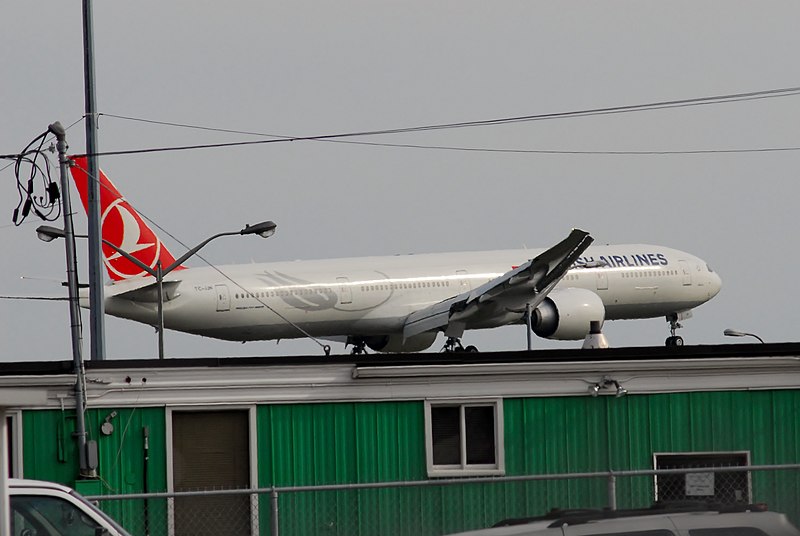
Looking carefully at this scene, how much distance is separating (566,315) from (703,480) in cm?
2099

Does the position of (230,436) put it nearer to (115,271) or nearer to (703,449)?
(703,449)

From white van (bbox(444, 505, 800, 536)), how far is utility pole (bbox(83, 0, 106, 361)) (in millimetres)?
17396

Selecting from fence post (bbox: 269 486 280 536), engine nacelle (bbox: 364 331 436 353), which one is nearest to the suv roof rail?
fence post (bbox: 269 486 280 536)

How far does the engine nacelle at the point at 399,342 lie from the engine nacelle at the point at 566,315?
24.6 feet

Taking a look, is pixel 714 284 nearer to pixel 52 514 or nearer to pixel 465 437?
pixel 465 437

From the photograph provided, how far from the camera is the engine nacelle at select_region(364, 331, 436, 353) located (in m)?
48.5

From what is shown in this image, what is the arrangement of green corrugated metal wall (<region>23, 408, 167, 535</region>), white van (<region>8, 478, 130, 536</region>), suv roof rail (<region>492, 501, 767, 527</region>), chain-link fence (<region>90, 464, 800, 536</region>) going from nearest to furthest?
1. white van (<region>8, 478, 130, 536</region>)
2. suv roof rail (<region>492, 501, 767, 527</region>)
3. chain-link fence (<region>90, 464, 800, 536</region>)
4. green corrugated metal wall (<region>23, 408, 167, 535</region>)

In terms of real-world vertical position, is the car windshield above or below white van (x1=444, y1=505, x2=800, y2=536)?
above

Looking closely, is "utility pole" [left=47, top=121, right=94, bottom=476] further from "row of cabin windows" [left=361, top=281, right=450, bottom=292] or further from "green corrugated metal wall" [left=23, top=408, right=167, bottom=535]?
"row of cabin windows" [left=361, top=281, right=450, bottom=292]

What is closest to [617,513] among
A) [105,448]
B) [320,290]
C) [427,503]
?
[427,503]

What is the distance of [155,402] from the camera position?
65.5 ft

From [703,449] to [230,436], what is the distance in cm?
703

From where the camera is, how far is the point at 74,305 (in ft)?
76.7

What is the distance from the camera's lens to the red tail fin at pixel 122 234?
4775cm
